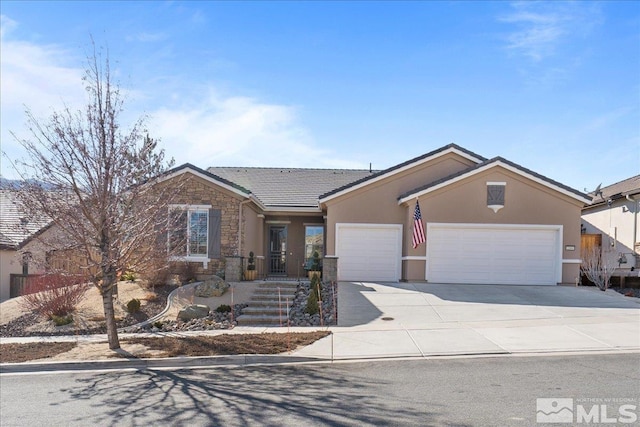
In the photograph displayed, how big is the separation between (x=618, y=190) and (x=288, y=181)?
1481 centimetres

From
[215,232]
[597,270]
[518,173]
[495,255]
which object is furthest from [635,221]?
[215,232]

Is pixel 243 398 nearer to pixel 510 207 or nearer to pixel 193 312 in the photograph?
pixel 193 312

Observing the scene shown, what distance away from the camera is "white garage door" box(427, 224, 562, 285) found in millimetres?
18094

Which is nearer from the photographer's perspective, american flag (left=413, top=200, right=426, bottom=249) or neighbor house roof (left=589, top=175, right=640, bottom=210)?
american flag (left=413, top=200, right=426, bottom=249)

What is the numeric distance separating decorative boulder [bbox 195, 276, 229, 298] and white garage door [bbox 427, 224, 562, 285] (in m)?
7.02

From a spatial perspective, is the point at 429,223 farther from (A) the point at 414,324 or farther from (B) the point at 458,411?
(B) the point at 458,411

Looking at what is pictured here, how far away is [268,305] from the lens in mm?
15242

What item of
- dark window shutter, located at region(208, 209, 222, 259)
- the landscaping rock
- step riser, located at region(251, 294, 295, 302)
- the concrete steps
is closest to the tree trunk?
the concrete steps

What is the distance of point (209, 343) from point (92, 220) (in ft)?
11.2

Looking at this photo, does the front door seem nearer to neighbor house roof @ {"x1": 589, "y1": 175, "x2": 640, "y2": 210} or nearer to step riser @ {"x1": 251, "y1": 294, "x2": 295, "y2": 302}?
step riser @ {"x1": 251, "y1": 294, "x2": 295, "y2": 302}

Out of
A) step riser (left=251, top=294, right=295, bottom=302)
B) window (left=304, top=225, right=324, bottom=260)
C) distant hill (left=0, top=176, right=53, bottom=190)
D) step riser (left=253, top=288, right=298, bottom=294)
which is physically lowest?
step riser (left=251, top=294, right=295, bottom=302)

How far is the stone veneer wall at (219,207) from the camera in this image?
719 inches

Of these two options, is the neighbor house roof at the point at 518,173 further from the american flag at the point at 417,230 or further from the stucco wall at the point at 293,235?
the stucco wall at the point at 293,235

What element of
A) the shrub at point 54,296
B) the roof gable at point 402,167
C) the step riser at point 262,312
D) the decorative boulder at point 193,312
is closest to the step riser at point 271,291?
the step riser at point 262,312
